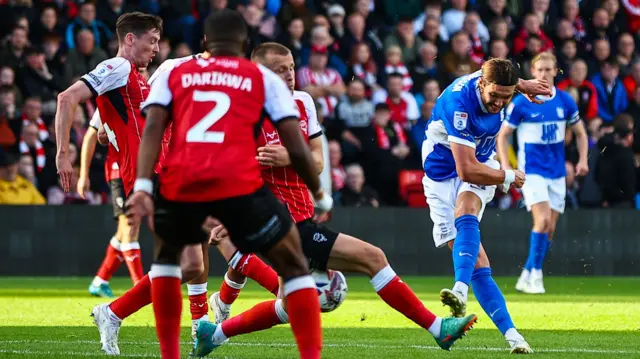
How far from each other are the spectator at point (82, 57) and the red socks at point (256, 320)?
1020 centimetres

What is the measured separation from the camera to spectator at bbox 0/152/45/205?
52.4 feet

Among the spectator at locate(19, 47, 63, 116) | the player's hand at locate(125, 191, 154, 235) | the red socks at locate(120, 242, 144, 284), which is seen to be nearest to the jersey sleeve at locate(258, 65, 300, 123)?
the player's hand at locate(125, 191, 154, 235)

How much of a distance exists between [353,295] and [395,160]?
4.21 m

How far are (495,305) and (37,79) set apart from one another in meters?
10.3

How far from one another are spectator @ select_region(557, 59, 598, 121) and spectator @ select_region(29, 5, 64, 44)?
7.39 meters

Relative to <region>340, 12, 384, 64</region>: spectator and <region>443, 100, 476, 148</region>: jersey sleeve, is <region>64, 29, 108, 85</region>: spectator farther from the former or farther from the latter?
<region>443, 100, 476, 148</region>: jersey sleeve

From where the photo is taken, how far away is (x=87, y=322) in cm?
1006

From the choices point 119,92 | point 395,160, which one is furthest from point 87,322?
point 395,160

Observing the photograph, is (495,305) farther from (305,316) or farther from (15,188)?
(15,188)

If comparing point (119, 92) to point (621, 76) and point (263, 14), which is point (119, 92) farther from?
point (621, 76)

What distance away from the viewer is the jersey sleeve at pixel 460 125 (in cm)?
819

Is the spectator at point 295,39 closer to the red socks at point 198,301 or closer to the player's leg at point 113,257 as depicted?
the player's leg at point 113,257

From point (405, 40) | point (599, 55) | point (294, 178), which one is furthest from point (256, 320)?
point (599, 55)

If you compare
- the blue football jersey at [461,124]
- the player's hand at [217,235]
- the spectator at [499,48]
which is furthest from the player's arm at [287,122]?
the spectator at [499,48]
